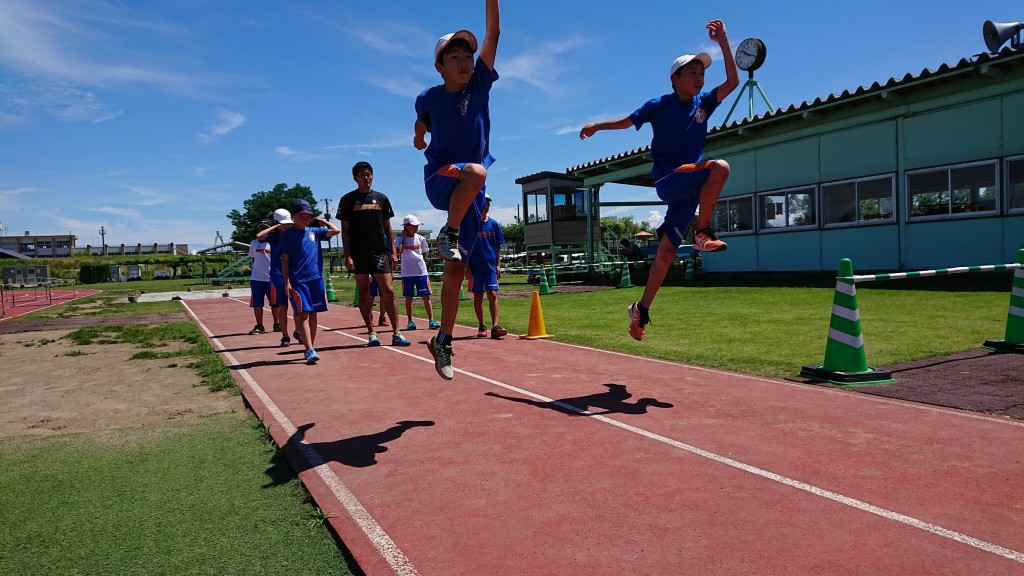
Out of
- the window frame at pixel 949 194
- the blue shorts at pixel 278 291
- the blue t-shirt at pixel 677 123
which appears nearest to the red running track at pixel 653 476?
the blue t-shirt at pixel 677 123

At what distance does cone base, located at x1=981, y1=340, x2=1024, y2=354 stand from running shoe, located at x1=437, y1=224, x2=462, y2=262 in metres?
6.22

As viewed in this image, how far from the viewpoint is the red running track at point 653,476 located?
8.57 ft

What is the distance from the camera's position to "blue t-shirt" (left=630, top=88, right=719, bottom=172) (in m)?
5.81

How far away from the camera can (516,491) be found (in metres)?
3.37

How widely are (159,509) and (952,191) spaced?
17943mm

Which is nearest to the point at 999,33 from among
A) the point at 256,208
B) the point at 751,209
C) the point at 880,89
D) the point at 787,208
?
the point at 880,89

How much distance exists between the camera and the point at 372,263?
9289 mm

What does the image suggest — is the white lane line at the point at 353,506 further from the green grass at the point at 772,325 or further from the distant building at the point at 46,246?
the distant building at the point at 46,246

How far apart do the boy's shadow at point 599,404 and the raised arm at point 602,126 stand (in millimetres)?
2421

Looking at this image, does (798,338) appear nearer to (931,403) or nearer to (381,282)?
(931,403)

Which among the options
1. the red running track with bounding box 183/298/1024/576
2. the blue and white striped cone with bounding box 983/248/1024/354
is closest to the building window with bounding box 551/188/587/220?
the blue and white striped cone with bounding box 983/248/1024/354

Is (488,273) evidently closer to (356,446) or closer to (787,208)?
(356,446)

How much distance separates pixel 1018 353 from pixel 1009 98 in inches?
416

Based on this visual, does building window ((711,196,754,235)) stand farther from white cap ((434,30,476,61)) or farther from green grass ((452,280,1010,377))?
white cap ((434,30,476,61))
